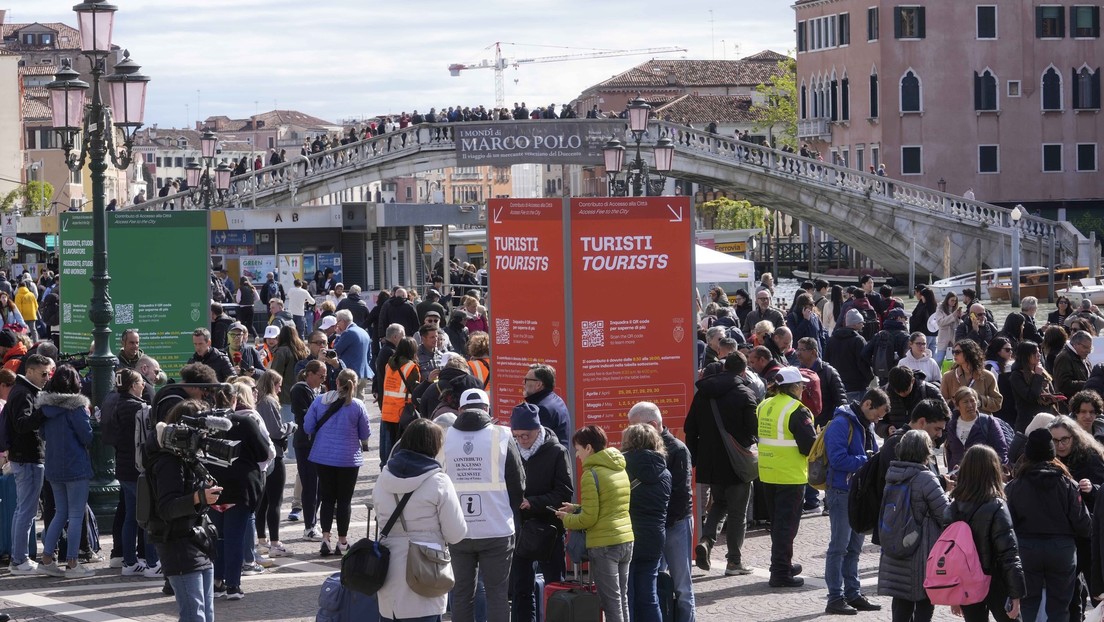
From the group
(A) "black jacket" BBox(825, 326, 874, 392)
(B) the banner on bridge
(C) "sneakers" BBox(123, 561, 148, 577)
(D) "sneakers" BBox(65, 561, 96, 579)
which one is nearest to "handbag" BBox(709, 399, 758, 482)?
(C) "sneakers" BBox(123, 561, 148, 577)

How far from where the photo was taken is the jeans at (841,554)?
32.8 feet

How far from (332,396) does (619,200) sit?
257 cm

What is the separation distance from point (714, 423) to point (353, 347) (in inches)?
290

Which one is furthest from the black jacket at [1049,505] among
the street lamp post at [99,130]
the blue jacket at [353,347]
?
the blue jacket at [353,347]

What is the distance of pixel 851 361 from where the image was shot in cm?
1628

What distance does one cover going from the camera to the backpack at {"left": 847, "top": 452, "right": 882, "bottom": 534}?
890 cm

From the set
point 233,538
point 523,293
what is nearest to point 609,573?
point 233,538

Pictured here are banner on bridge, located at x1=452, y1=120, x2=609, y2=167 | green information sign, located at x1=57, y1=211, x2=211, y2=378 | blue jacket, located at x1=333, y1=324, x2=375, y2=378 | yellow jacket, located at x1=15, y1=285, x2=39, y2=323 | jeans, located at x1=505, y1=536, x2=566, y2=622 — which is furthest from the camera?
banner on bridge, located at x1=452, y1=120, x2=609, y2=167

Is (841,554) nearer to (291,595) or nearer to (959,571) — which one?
(959,571)

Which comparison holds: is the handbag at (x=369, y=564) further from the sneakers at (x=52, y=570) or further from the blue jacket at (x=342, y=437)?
the sneakers at (x=52, y=570)

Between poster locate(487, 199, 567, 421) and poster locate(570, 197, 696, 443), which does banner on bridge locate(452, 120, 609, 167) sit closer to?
poster locate(487, 199, 567, 421)

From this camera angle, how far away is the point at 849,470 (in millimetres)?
9992

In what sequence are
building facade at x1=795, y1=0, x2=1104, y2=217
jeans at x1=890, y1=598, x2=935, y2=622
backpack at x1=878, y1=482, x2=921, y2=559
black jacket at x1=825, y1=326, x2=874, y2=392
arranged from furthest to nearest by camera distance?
building facade at x1=795, y1=0, x2=1104, y2=217 < black jacket at x1=825, y1=326, x2=874, y2=392 < jeans at x1=890, y1=598, x2=935, y2=622 < backpack at x1=878, y1=482, x2=921, y2=559

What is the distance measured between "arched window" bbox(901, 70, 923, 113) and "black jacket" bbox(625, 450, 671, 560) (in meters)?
53.5
